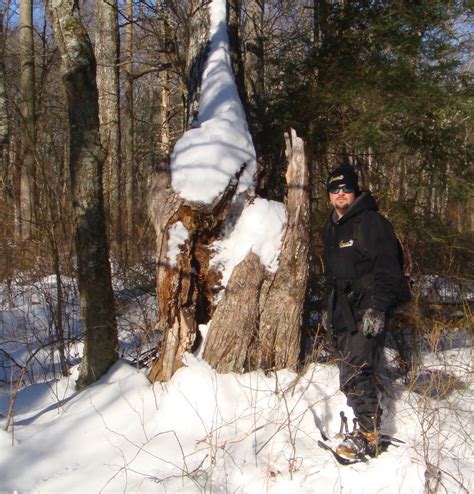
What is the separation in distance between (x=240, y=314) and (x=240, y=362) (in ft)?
1.18

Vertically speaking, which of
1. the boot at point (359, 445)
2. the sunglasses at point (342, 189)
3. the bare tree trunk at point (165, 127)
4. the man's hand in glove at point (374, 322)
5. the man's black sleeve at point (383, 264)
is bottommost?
the boot at point (359, 445)

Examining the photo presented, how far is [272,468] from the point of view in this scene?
309cm

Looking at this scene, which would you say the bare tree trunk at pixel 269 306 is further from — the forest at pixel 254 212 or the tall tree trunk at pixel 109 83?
the tall tree trunk at pixel 109 83

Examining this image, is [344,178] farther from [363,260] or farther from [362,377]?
[362,377]

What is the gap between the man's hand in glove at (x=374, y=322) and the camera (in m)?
3.35

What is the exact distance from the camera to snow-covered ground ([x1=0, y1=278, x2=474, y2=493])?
2.96 metres

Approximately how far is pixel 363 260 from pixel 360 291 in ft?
0.70

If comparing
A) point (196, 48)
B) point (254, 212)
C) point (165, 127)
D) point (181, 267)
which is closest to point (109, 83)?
point (165, 127)

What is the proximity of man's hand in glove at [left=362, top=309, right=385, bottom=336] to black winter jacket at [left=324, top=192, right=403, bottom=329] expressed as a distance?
4cm

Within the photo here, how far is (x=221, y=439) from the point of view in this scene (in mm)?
3334

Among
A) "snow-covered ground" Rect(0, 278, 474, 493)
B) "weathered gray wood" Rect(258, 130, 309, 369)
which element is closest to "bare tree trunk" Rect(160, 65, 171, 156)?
"weathered gray wood" Rect(258, 130, 309, 369)

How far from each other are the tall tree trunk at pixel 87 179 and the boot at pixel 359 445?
2296 millimetres

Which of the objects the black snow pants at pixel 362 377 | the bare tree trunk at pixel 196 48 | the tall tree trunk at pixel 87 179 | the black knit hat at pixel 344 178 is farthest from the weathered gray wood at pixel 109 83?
the black snow pants at pixel 362 377

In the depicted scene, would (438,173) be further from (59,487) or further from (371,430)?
(59,487)
